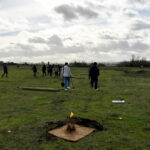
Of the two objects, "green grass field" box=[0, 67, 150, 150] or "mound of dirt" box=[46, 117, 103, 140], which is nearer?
"green grass field" box=[0, 67, 150, 150]

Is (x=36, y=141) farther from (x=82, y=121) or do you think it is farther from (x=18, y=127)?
(x=82, y=121)

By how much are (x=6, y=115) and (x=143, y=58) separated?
66.3 meters

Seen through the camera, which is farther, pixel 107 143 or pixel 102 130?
pixel 102 130

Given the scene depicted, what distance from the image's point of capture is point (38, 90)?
555 inches

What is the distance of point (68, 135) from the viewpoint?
17.4 feet

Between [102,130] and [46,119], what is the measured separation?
2114 millimetres

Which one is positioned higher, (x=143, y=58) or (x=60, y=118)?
(x=143, y=58)

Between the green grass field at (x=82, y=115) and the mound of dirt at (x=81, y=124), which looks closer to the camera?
the green grass field at (x=82, y=115)

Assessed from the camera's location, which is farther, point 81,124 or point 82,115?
point 82,115

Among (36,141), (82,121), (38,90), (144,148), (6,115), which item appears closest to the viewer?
(144,148)

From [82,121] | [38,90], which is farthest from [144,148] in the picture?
[38,90]

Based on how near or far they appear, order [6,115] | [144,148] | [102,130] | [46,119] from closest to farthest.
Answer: [144,148], [102,130], [46,119], [6,115]

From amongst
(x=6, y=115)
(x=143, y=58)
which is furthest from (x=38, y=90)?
(x=143, y=58)

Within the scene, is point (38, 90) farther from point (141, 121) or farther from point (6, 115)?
point (141, 121)
